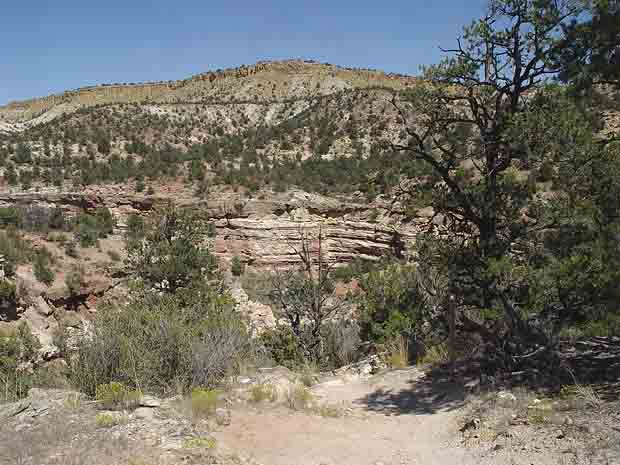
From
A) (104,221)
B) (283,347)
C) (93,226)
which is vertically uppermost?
(104,221)

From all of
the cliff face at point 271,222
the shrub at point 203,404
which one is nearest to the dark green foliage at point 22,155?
the cliff face at point 271,222

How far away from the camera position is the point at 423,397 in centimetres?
641

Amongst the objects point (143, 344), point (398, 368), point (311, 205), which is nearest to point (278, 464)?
point (143, 344)

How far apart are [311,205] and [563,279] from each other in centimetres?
1902

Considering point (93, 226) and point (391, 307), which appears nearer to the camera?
point (391, 307)

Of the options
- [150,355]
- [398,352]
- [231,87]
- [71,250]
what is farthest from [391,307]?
[231,87]

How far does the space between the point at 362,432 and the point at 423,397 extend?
1586 millimetres

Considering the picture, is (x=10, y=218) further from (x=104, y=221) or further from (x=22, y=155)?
(x=22, y=155)

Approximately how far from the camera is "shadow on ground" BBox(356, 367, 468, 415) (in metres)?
5.95

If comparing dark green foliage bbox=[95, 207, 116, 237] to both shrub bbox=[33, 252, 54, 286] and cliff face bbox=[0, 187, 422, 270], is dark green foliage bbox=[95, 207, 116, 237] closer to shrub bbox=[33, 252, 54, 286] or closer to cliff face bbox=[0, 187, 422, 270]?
cliff face bbox=[0, 187, 422, 270]

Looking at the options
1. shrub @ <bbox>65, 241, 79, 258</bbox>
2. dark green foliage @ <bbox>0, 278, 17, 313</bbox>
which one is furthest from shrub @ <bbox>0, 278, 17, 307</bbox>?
shrub @ <bbox>65, 241, 79, 258</bbox>

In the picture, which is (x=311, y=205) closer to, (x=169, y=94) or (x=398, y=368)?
(x=398, y=368)

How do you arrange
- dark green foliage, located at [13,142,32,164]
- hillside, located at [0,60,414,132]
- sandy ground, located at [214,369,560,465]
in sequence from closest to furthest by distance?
1. sandy ground, located at [214,369,560,465]
2. dark green foliage, located at [13,142,32,164]
3. hillside, located at [0,60,414,132]

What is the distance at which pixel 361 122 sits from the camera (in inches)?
1390
